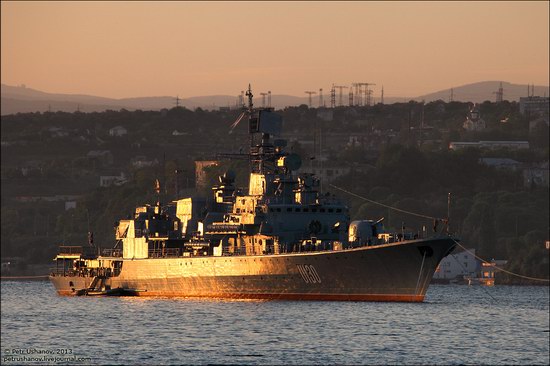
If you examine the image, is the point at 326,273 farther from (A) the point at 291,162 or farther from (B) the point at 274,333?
(B) the point at 274,333

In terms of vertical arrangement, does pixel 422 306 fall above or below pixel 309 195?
below

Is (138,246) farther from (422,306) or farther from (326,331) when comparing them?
(326,331)

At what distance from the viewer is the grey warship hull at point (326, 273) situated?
9800 cm

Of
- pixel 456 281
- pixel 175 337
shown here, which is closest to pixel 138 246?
pixel 175 337

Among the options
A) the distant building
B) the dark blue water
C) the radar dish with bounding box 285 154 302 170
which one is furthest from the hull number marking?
the distant building

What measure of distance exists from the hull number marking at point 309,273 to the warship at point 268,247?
3.5 inches

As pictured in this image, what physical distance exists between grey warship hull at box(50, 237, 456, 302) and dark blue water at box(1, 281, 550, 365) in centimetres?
236

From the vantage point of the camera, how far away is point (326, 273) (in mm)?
100188

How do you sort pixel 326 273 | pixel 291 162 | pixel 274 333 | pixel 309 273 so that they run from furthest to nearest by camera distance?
pixel 291 162 → pixel 309 273 → pixel 326 273 → pixel 274 333

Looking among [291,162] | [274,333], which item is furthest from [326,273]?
[274,333]

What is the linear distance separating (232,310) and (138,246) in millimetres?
25350

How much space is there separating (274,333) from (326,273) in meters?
21.2

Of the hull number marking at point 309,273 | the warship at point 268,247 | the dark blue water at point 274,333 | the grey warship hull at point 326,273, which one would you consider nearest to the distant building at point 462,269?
the warship at point 268,247

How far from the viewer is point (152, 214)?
119m
